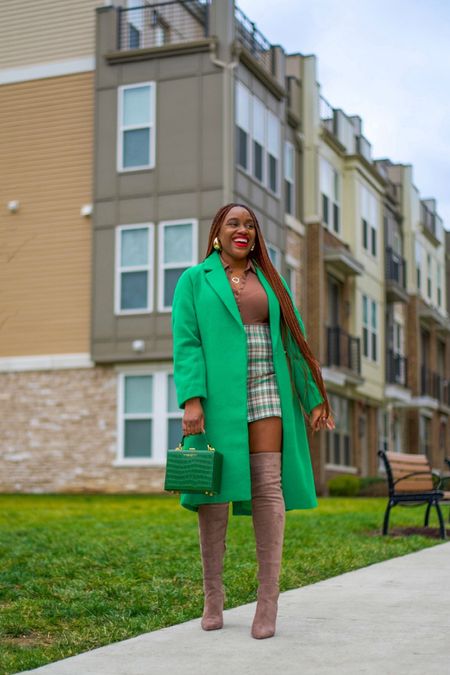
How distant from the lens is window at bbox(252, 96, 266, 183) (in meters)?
27.2

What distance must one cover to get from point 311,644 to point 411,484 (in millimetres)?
7380

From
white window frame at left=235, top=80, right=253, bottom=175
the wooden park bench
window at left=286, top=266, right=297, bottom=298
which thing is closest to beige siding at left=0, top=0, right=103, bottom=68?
white window frame at left=235, top=80, right=253, bottom=175

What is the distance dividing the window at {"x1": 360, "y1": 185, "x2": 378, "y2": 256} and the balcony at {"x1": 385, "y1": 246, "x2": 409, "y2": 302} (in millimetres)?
1314

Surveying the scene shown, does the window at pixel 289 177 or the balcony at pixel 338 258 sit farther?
the balcony at pixel 338 258

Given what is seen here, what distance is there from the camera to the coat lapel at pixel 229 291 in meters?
5.82

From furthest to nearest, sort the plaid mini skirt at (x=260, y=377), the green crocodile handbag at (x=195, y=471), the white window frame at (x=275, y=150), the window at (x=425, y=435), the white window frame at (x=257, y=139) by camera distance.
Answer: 1. the window at (x=425, y=435)
2. the white window frame at (x=275, y=150)
3. the white window frame at (x=257, y=139)
4. the plaid mini skirt at (x=260, y=377)
5. the green crocodile handbag at (x=195, y=471)

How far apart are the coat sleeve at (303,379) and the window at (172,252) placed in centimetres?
1929

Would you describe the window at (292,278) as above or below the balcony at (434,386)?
above

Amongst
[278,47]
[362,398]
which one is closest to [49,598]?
[278,47]

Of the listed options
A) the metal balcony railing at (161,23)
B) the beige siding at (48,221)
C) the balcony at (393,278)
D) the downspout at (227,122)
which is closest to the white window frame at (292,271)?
the downspout at (227,122)

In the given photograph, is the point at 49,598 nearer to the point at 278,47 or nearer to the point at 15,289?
the point at 15,289

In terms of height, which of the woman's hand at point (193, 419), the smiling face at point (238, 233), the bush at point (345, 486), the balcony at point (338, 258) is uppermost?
the balcony at point (338, 258)

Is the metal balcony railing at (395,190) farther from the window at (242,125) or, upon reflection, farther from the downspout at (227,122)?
the downspout at (227,122)

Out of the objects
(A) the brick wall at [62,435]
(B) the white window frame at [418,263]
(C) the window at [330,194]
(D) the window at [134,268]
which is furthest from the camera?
(B) the white window frame at [418,263]
